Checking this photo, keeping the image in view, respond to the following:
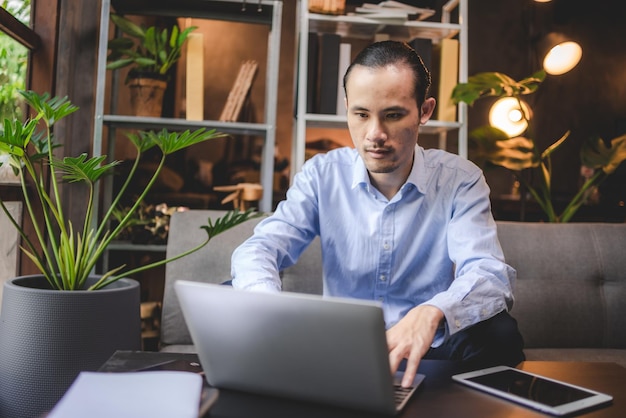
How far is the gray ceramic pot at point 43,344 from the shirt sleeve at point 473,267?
32.2 inches

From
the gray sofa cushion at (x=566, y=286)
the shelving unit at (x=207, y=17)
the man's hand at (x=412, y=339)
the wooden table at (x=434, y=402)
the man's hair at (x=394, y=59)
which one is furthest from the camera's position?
the shelving unit at (x=207, y=17)

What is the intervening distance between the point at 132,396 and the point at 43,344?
786mm

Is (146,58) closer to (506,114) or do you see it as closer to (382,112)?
(382,112)

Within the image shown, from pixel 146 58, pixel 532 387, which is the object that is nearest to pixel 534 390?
pixel 532 387

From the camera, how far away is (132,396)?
731 millimetres

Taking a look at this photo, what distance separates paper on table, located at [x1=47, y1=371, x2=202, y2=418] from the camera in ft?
2.26

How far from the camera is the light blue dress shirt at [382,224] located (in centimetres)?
161

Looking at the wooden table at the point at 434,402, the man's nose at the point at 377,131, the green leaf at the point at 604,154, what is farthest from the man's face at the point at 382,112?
the green leaf at the point at 604,154

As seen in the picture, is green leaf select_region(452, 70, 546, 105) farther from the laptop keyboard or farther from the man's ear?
the laptop keyboard

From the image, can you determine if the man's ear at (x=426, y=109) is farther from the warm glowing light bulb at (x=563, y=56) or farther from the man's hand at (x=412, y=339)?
the warm glowing light bulb at (x=563, y=56)

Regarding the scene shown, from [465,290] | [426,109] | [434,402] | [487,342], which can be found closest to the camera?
[434,402]

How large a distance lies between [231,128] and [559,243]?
1.32 meters

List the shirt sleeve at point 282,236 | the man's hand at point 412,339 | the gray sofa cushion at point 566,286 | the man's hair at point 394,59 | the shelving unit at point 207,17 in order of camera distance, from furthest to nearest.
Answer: the shelving unit at point 207,17, the gray sofa cushion at point 566,286, the man's hair at point 394,59, the shirt sleeve at point 282,236, the man's hand at point 412,339

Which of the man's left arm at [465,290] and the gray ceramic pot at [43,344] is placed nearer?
the man's left arm at [465,290]
